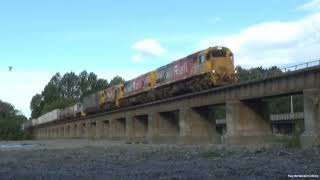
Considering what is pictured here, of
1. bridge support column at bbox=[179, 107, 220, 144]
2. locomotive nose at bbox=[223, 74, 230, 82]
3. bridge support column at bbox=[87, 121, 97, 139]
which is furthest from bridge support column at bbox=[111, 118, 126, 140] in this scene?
locomotive nose at bbox=[223, 74, 230, 82]

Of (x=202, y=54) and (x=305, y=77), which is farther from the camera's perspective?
(x=202, y=54)

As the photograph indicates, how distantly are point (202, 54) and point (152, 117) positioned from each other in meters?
20.1

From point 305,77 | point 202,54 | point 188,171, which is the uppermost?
point 202,54

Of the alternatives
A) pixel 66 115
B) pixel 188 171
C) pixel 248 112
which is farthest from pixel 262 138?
pixel 66 115

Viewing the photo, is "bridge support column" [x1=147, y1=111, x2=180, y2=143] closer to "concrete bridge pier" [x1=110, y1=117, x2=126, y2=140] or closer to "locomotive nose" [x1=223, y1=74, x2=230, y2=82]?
"locomotive nose" [x1=223, y1=74, x2=230, y2=82]

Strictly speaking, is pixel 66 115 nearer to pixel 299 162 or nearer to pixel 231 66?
pixel 231 66

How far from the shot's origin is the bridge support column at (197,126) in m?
59.8

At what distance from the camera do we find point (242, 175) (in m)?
18.0

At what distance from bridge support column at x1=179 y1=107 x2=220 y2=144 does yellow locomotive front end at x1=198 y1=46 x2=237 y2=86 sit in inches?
340

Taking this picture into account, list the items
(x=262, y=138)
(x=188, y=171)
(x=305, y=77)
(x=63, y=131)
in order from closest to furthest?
(x=188, y=171) < (x=305, y=77) < (x=262, y=138) < (x=63, y=131)

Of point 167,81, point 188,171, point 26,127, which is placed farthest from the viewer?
point 26,127

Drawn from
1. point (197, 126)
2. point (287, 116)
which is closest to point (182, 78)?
point (197, 126)

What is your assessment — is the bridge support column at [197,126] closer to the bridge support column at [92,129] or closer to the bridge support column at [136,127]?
the bridge support column at [136,127]

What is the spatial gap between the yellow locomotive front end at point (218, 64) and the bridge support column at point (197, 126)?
864 cm
